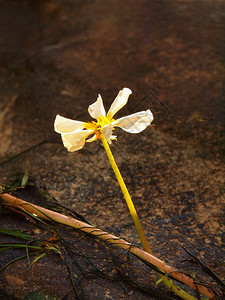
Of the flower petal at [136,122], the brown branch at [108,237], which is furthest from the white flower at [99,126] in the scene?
the brown branch at [108,237]

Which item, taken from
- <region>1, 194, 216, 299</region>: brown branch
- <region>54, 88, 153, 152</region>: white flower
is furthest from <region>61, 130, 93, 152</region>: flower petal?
<region>1, 194, 216, 299</region>: brown branch

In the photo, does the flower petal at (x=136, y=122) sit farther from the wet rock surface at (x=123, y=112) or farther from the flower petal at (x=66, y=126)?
the wet rock surface at (x=123, y=112)

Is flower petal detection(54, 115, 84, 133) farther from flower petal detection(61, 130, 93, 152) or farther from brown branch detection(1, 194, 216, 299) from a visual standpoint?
brown branch detection(1, 194, 216, 299)

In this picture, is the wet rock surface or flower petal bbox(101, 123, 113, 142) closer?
flower petal bbox(101, 123, 113, 142)

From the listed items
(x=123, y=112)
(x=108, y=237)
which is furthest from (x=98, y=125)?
(x=123, y=112)

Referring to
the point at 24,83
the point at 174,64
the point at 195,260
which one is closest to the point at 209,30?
the point at 174,64

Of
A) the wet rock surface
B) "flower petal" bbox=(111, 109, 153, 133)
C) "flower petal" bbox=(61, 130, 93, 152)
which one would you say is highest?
"flower petal" bbox=(111, 109, 153, 133)

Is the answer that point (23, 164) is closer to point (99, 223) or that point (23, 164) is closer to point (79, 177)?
point (79, 177)

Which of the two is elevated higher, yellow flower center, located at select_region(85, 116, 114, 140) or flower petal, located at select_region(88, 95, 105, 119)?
flower petal, located at select_region(88, 95, 105, 119)
